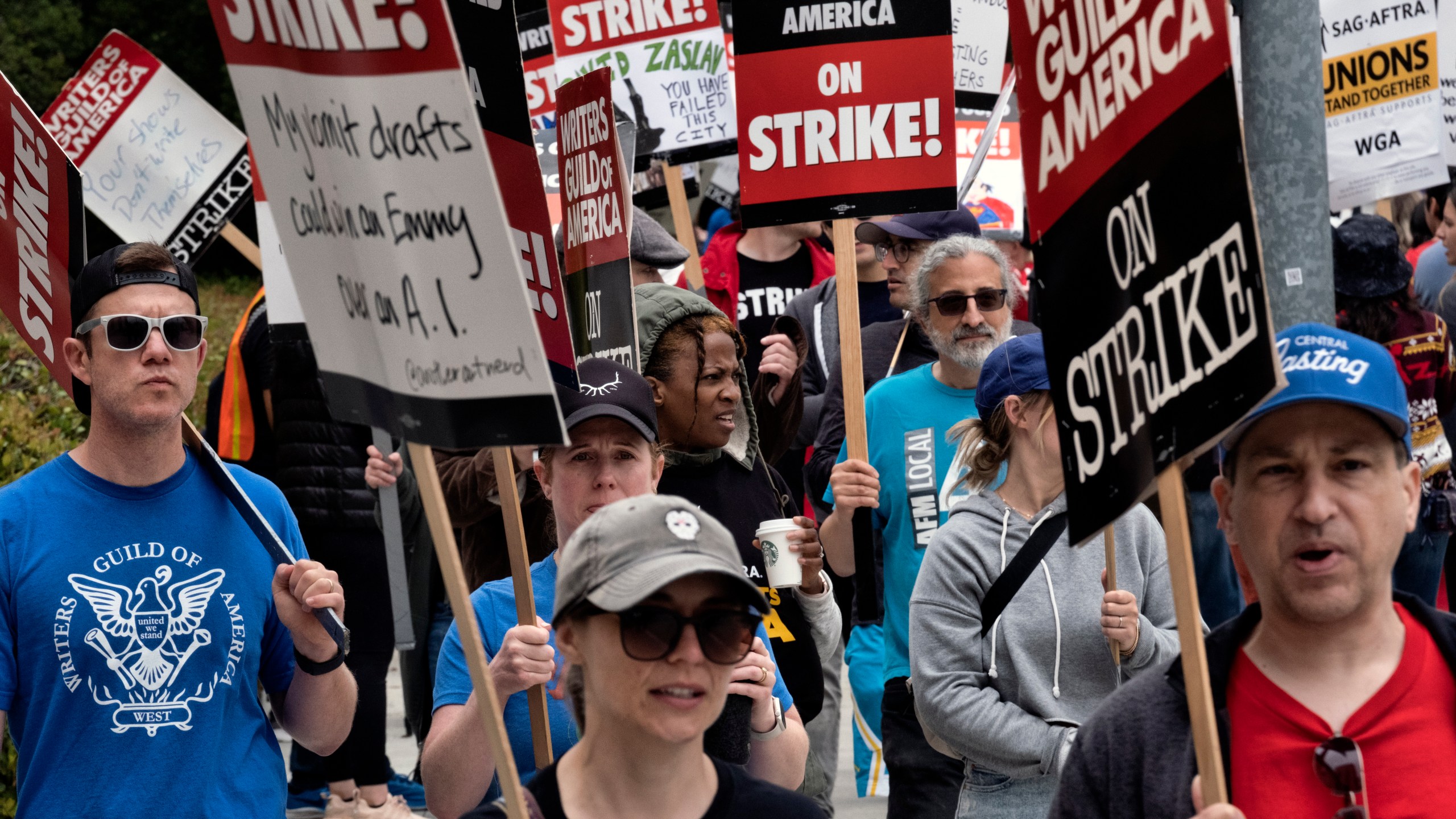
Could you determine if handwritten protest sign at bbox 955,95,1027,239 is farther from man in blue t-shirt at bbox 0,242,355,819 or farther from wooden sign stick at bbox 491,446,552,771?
wooden sign stick at bbox 491,446,552,771

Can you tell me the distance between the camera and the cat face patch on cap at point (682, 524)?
259 centimetres

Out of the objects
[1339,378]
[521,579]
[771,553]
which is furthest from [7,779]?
[1339,378]

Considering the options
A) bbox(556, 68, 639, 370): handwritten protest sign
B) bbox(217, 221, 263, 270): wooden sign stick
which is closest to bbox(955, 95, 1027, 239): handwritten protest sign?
bbox(217, 221, 263, 270): wooden sign stick

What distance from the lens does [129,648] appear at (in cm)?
377

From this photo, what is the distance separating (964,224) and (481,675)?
4.42 m

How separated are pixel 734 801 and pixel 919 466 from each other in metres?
2.85

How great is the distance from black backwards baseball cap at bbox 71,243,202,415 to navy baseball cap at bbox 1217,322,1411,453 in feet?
8.32

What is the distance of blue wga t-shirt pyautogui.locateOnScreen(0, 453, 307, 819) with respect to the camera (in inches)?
147

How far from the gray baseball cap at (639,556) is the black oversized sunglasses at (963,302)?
3127mm

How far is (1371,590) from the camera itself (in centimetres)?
256

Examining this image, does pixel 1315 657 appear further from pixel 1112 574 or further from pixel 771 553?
pixel 771 553

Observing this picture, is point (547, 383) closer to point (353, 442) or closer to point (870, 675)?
point (870, 675)

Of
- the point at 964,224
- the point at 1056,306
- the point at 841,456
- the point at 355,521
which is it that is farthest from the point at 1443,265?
the point at 1056,306

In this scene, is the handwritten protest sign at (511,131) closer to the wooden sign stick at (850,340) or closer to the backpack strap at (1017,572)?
the backpack strap at (1017,572)
